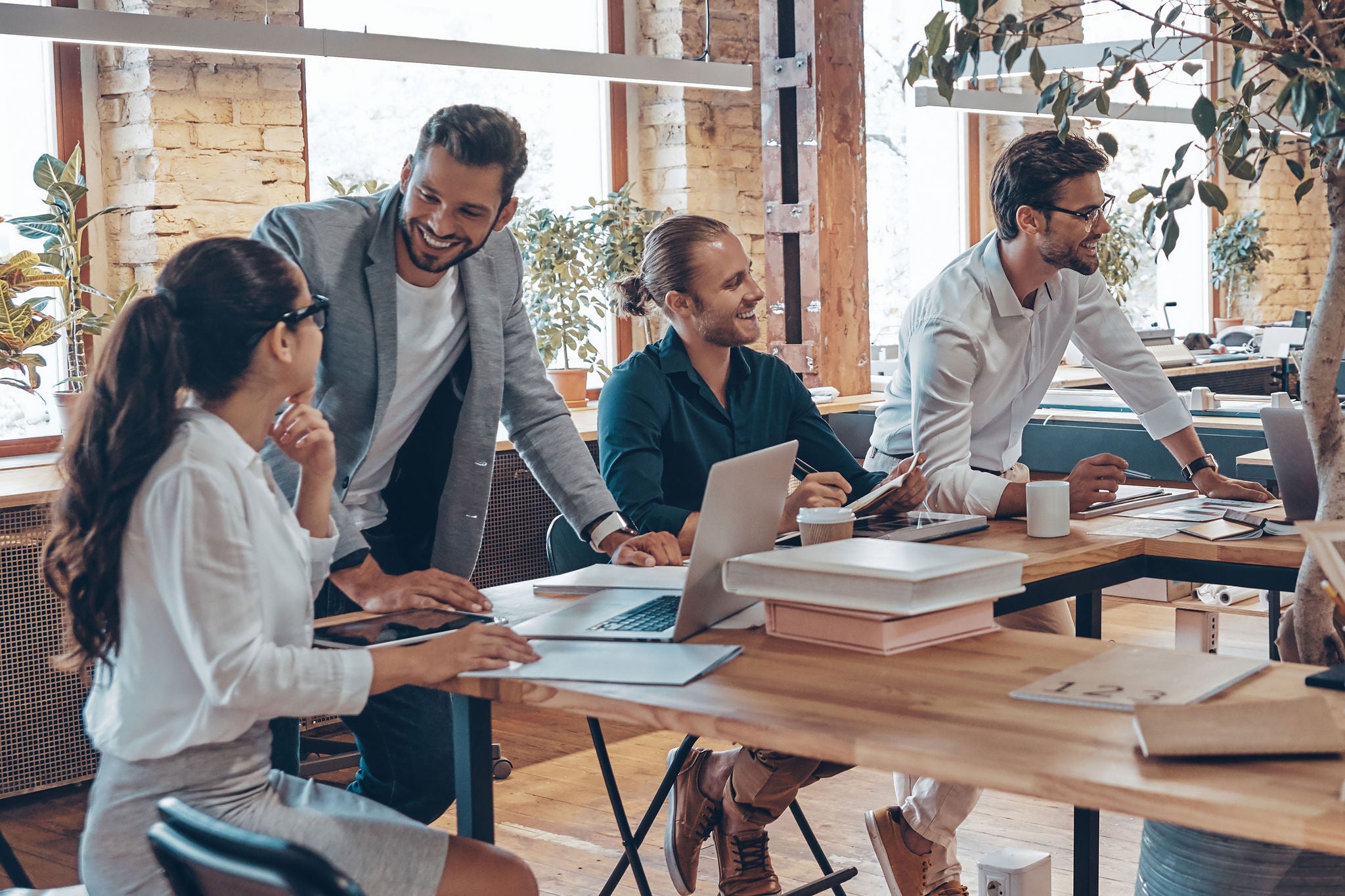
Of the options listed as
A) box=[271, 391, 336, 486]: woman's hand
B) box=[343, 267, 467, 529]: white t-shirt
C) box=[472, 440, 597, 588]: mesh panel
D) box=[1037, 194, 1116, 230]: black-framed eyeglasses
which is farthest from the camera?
box=[472, 440, 597, 588]: mesh panel

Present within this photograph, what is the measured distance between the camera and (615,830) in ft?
10.9

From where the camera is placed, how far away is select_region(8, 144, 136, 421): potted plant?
4.11 m

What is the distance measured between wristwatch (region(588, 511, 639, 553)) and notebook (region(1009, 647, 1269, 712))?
1.05m

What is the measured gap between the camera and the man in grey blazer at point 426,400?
2.22 m

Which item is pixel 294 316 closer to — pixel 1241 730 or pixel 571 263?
pixel 1241 730

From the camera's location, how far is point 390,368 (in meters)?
2.34

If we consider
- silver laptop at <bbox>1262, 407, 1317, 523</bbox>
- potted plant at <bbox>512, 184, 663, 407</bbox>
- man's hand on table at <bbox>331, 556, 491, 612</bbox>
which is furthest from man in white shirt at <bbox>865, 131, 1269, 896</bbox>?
potted plant at <bbox>512, 184, 663, 407</bbox>

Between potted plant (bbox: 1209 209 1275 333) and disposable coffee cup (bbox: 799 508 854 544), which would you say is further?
potted plant (bbox: 1209 209 1275 333)

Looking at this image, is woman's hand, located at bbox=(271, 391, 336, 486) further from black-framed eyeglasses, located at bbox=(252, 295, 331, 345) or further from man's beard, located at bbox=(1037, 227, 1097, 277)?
man's beard, located at bbox=(1037, 227, 1097, 277)

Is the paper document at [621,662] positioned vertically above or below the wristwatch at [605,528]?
below

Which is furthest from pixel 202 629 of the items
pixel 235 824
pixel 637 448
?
pixel 637 448

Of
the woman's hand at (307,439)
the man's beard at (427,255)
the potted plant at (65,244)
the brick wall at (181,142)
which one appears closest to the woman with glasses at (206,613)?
the woman's hand at (307,439)

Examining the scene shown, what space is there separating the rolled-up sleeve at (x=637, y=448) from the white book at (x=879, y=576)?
2.74ft

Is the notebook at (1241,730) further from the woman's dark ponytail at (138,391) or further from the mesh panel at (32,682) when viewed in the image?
the mesh panel at (32,682)
